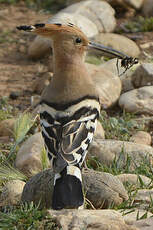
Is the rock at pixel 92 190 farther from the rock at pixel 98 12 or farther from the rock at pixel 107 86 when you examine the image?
the rock at pixel 98 12

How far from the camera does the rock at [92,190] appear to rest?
391cm

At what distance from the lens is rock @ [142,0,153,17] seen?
8641 mm

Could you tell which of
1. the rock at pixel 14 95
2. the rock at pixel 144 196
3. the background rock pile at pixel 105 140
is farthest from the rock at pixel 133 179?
the rock at pixel 14 95

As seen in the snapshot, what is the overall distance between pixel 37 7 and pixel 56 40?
5625mm

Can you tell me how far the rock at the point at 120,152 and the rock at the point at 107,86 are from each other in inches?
54.9

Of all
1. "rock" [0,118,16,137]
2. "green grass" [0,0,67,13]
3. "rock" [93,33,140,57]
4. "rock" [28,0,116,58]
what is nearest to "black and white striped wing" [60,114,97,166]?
"rock" [0,118,16,137]

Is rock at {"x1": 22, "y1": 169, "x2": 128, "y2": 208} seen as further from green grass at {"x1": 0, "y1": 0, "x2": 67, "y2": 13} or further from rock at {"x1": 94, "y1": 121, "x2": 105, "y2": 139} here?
green grass at {"x1": 0, "y1": 0, "x2": 67, "y2": 13}

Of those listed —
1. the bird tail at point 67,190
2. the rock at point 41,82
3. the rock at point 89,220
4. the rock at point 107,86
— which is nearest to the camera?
the rock at point 89,220

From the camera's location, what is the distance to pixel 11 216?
11.3 ft

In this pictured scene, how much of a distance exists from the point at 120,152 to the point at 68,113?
1.18 metres

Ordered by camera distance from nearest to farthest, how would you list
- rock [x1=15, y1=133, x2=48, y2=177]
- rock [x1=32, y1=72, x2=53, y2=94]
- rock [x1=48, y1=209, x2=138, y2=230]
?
rock [x1=48, y1=209, x2=138, y2=230], rock [x1=15, y1=133, x2=48, y2=177], rock [x1=32, y1=72, x2=53, y2=94]

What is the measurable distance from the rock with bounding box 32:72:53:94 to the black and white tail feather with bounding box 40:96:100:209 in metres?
2.69

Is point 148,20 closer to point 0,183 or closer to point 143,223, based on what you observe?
point 0,183

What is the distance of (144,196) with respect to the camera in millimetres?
4082
